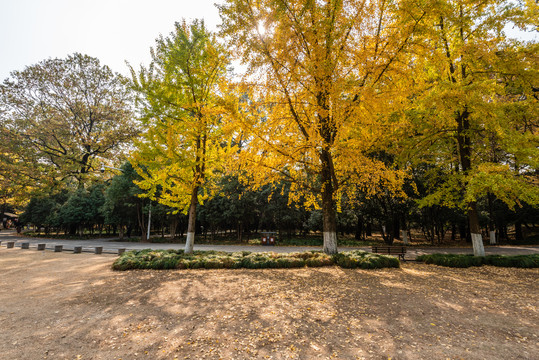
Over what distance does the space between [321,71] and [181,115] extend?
23.4 ft

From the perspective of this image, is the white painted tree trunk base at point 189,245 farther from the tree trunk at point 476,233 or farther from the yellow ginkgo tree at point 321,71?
the tree trunk at point 476,233

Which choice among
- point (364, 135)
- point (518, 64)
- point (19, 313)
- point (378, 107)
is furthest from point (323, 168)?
point (19, 313)

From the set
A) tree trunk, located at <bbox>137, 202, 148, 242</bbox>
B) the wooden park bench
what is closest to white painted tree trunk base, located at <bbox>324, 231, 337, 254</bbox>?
the wooden park bench

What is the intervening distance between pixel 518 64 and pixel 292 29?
9473mm

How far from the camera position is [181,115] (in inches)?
461

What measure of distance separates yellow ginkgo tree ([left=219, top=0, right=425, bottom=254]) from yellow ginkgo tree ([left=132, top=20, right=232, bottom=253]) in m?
2.65

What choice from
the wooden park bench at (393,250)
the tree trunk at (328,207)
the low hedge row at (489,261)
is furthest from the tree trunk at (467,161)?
the tree trunk at (328,207)

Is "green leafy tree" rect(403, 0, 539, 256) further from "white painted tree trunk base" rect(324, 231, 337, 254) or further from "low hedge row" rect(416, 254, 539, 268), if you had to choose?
"white painted tree trunk base" rect(324, 231, 337, 254)

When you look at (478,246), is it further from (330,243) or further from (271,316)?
(271,316)

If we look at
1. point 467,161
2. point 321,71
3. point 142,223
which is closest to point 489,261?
point 467,161

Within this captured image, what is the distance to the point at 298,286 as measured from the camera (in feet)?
24.3

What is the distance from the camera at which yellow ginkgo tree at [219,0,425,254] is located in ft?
27.4

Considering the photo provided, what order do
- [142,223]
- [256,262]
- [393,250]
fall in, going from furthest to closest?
1. [142,223]
2. [393,250]
3. [256,262]

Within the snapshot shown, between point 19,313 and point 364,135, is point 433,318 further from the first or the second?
point 19,313
